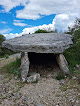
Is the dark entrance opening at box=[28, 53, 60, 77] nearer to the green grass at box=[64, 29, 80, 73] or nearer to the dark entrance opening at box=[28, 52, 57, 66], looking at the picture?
the dark entrance opening at box=[28, 52, 57, 66]

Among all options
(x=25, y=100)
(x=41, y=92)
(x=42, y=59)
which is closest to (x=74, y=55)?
(x=42, y=59)

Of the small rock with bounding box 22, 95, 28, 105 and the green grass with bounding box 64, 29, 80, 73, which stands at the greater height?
the green grass with bounding box 64, 29, 80, 73

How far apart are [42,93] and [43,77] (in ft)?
6.09

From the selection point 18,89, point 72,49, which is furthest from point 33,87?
point 72,49

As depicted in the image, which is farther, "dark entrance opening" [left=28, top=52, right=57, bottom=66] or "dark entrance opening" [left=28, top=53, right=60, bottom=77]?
"dark entrance opening" [left=28, top=52, right=57, bottom=66]

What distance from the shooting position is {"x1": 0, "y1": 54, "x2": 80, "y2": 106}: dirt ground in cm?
473

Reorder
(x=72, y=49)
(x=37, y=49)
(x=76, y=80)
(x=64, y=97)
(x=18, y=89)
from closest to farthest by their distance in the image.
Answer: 1. (x=64, y=97)
2. (x=18, y=89)
3. (x=76, y=80)
4. (x=37, y=49)
5. (x=72, y=49)

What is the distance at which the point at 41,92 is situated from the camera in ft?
18.3

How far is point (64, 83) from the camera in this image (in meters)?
6.34

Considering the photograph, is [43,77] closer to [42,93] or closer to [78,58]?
[42,93]

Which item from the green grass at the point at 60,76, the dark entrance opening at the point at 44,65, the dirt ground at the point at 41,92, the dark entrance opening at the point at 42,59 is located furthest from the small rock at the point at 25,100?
the dark entrance opening at the point at 42,59

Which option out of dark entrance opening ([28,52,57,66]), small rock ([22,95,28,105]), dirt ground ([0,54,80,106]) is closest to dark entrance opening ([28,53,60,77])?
dark entrance opening ([28,52,57,66])

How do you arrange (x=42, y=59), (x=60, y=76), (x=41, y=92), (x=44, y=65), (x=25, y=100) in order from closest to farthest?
(x=25, y=100)
(x=41, y=92)
(x=60, y=76)
(x=44, y=65)
(x=42, y=59)

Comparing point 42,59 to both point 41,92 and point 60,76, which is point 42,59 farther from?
point 41,92
